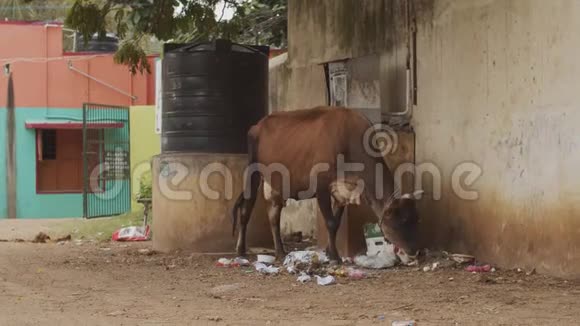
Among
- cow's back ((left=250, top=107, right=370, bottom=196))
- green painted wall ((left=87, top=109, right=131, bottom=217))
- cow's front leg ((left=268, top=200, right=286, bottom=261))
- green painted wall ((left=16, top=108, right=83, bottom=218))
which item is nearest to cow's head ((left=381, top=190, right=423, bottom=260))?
cow's back ((left=250, top=107, right=370, bottom=196))

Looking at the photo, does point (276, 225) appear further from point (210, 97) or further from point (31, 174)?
point (31, 174)

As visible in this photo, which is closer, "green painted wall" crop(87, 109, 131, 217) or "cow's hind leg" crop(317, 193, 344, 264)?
"cow's hind leg" crop(317, 193, 344, 264)

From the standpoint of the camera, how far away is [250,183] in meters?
9.73

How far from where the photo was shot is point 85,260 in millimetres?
10055

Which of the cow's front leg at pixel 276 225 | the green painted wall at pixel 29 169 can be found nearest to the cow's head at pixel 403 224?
the cow's front leg at pixel 276 225

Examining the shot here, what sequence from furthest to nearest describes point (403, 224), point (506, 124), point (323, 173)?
point (323, 173)
point (403, 224)
point (506, 124)

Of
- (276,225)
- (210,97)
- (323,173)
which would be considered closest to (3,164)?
(210,97)

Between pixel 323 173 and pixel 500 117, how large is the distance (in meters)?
1.87

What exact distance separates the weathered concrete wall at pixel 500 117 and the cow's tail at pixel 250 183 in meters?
1.56

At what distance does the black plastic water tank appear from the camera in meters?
10.1

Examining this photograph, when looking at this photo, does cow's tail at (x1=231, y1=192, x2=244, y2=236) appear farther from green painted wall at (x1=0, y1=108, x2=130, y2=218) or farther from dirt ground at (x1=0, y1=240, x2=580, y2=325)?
green painted wall at (x1=0, y1=108, x2=130, y2=218)

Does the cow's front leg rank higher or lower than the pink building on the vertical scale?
lower

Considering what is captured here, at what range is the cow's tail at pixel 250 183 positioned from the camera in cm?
965

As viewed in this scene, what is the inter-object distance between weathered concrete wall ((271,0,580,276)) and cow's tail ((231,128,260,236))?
5.13 ft
